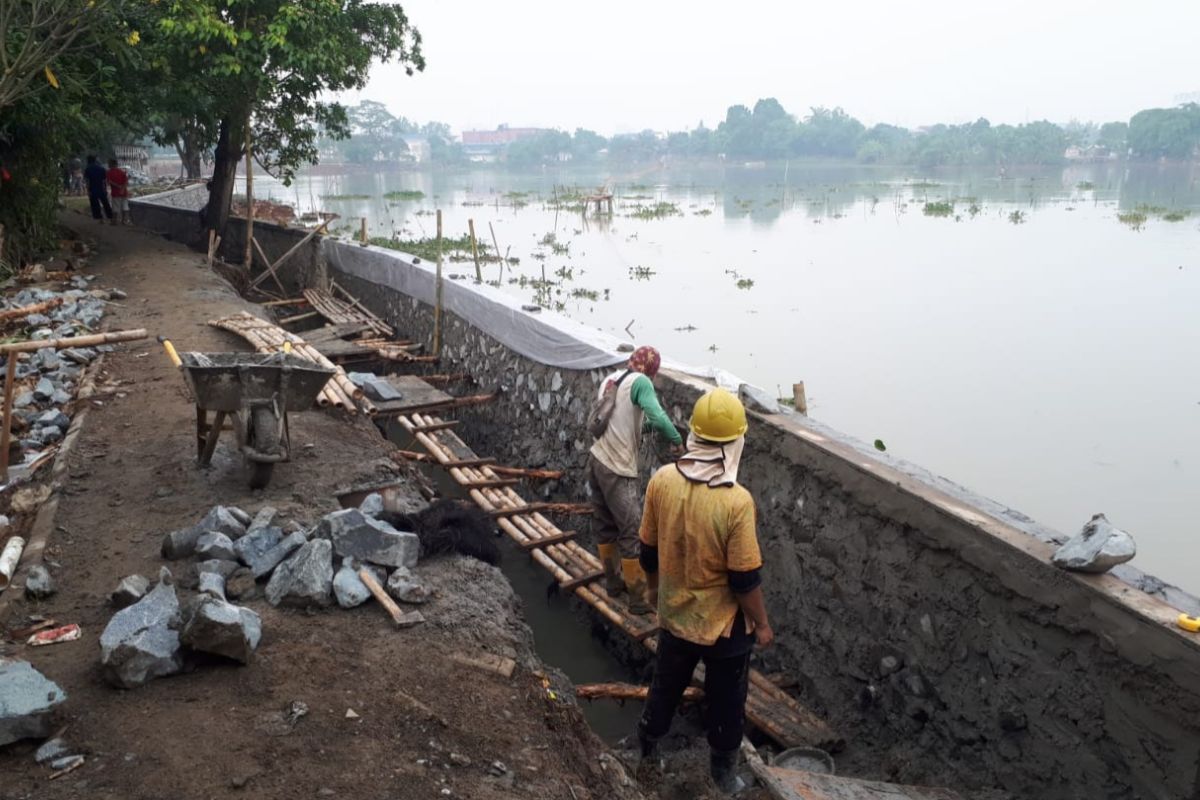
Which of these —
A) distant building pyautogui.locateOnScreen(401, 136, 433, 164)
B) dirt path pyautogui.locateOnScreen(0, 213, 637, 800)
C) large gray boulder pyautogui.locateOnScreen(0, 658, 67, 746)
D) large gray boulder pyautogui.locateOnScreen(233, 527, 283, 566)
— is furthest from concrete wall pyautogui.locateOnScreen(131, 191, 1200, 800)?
distant building pyautogui.locateOnScreen(401, 136, 433, 164)

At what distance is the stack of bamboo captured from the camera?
23.6ft

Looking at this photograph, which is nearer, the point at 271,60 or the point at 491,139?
the point at 271,60

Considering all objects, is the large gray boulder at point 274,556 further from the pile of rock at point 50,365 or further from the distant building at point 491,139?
the distant building at point 491,139

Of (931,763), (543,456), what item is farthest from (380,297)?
(931,763)

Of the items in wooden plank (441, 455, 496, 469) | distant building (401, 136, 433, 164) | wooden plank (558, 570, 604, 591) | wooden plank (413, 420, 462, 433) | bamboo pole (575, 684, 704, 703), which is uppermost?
distant building (401, 136, 433, 164)

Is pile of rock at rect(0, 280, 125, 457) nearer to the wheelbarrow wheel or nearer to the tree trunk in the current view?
the wheelbarrow wheel

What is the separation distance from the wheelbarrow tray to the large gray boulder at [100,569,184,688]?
1767mm

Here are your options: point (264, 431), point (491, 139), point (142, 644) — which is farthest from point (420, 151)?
point (142, 644)

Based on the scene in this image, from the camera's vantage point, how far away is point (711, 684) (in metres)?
3.49

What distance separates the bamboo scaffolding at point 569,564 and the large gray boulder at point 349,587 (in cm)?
168

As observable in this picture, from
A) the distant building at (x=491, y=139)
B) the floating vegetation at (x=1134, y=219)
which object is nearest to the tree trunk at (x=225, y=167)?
the floating vegetation at (x=1134, y=219)

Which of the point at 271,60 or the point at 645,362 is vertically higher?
the point at 271,60

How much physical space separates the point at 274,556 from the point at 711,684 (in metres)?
2.29

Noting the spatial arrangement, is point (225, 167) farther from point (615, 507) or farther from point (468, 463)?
point (615, 507)
